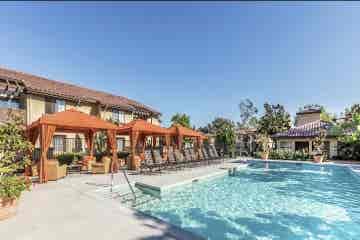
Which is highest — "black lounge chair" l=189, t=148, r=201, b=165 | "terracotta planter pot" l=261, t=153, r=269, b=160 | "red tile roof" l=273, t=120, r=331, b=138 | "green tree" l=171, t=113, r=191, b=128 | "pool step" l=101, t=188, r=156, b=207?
"green tree" l=171, t=113, r=191, b=128

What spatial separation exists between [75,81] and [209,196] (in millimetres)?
21875

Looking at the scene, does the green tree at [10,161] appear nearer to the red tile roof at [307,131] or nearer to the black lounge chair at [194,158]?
the black lounge chair at [194,158]

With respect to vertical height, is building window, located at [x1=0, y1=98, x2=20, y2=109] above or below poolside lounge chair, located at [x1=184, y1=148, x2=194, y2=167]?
above

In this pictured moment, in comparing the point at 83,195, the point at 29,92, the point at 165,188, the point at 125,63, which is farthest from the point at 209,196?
the point at 125,63

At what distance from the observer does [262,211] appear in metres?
6.88

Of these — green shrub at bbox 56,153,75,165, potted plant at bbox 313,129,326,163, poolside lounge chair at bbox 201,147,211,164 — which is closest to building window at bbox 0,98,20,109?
green shrub at bbox 56,153,75,165

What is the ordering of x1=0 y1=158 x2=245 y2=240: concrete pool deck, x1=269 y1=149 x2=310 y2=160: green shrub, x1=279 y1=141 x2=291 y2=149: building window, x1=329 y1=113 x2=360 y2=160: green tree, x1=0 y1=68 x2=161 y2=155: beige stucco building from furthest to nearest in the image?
1. x1=279 y1=141 x2=291 y2=149: building window
2. x1=269 y1=149 x2=310 y2=160: green shrub
3. x1=0 y1=68 x2=161 y2=155: beige stucco building
4. x1=0 y1=158 x2=245 y2=240: concrete pool deck
5. x1=329 y1=113 x2=360 y2=160: green tree

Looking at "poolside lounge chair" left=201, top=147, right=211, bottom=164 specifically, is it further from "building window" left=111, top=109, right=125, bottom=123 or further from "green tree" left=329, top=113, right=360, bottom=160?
"green tree" left=329, top=113, right=360, bottom=160

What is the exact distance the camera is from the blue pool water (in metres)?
5.38

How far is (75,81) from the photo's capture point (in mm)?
24391

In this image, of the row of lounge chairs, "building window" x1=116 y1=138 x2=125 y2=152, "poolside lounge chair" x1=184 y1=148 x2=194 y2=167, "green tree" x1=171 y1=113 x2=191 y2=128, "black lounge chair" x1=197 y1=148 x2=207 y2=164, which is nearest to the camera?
the row of lounge chairs

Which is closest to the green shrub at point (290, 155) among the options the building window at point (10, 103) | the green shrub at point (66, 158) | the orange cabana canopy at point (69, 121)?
the orange cabana canopy at point (69, 121)

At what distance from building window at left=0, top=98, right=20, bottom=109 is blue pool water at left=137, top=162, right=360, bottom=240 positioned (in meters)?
14.2

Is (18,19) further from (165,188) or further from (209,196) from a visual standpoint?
(209,196)
